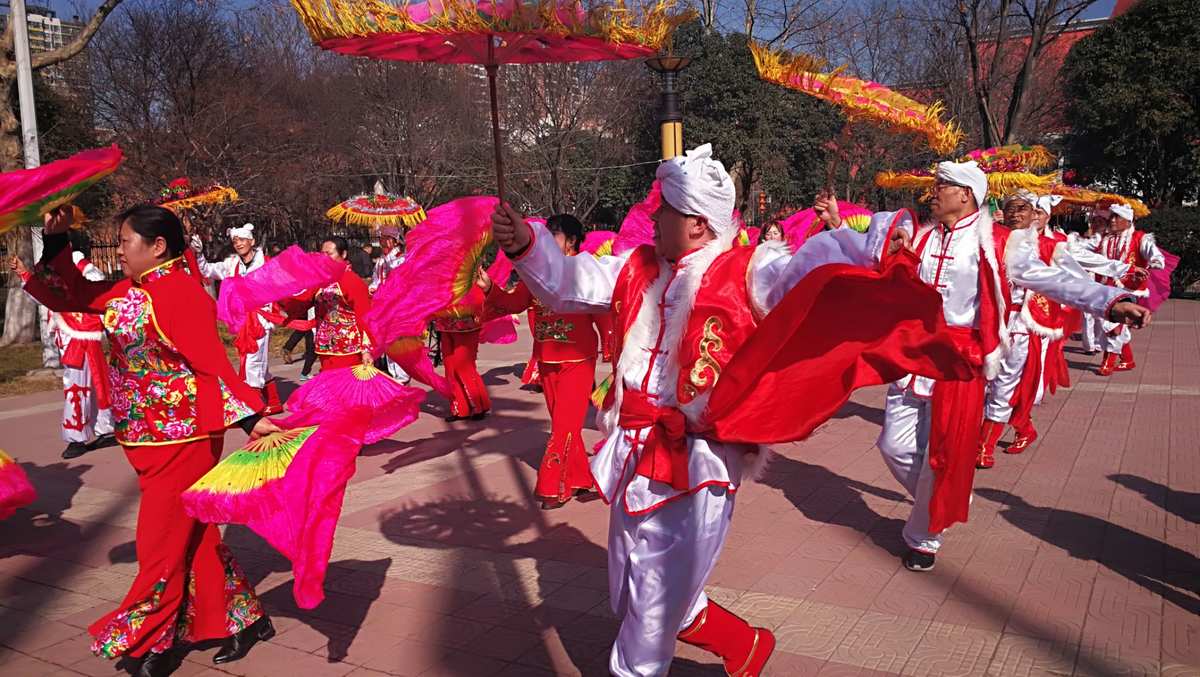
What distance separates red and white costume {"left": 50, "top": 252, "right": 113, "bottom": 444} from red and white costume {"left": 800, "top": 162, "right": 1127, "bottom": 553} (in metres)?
6.67

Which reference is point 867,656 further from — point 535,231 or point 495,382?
point 495,382

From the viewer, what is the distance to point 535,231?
3342mm

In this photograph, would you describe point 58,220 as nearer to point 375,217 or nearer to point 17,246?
point 375,217

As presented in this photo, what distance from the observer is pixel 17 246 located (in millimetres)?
14797

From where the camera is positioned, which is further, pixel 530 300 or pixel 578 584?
pixel 530 300

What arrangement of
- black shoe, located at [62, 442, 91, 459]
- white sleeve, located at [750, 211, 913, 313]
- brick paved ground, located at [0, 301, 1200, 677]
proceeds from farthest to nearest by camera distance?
black shoe, located at [62, 442, 91, 459] → brick paved ground, located at [0, 301, 1200, 677] → white sleeve, located at [750, 211, 913, 313]

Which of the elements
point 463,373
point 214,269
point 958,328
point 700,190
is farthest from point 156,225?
point 214,269

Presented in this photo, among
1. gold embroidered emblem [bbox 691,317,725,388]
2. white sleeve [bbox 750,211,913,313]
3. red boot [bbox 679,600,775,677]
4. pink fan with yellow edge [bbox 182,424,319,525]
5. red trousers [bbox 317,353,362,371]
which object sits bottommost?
red boot [bbox 679,600,775,677]

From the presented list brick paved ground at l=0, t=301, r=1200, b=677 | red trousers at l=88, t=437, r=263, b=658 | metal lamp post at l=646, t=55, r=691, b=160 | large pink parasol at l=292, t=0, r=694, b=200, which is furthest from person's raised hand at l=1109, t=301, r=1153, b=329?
metal lamp post at l=646, t=55, r=691, b=160

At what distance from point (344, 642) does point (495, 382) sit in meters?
8.14

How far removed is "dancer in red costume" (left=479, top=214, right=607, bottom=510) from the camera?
6492 millimetres

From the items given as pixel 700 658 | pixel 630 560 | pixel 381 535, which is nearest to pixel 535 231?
pixel 630 560

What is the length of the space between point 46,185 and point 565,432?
3.69 meters

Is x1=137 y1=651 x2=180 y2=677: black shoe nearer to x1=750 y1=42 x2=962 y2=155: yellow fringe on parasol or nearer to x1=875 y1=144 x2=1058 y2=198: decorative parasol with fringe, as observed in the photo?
x1=750 y1=42 x2=962 y2=155: yellow fringe on parasol
